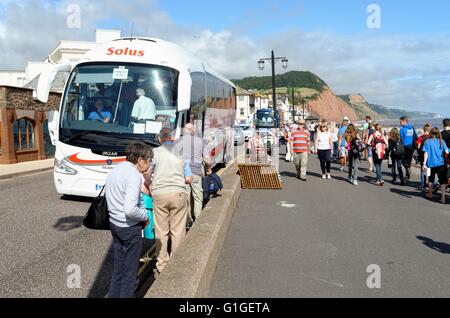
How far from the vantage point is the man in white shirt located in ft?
26.8

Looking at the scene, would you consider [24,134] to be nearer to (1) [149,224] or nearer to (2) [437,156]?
(1) [149,224]

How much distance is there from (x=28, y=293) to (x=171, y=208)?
1.79 meters

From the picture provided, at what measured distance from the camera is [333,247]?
6.04 m

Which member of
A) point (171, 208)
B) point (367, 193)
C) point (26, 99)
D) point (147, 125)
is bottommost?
point (367, 193)

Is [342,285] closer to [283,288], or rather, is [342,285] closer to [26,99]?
[283,288]

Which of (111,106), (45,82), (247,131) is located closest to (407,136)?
(111,106)

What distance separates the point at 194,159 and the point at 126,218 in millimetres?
2813

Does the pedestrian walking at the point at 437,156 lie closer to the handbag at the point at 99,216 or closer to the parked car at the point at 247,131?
Answer: the handbag at the point at 99,216

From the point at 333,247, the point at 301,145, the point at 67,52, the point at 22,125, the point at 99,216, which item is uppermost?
the point at 67,52

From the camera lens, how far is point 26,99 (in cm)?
2109

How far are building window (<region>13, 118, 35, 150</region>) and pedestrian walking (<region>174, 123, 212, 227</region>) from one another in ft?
54.0

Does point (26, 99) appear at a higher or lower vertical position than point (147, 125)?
higher

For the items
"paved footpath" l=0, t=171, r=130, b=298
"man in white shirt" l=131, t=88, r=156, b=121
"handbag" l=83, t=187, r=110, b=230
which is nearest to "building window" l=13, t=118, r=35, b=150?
"paved footpath" l=0, t=171, r=130, b=298
